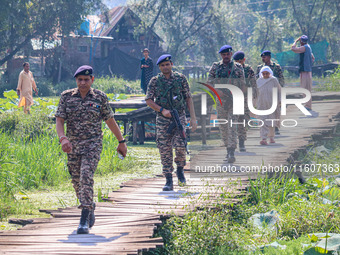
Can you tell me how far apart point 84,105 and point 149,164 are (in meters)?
6.30

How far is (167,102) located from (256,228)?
6.81 ft

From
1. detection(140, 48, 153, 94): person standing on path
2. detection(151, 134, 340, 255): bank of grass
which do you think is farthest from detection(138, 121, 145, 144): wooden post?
detection(151, 134, 340, 255): bank of grass

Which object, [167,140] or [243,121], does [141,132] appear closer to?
[243,121]

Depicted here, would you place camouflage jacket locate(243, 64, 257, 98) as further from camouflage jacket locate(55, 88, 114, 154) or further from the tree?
the tree

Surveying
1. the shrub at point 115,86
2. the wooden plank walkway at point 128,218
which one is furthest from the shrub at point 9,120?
the shrub at point 115,86

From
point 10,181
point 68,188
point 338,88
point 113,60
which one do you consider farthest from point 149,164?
point 113,60

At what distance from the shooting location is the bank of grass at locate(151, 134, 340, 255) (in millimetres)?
6711

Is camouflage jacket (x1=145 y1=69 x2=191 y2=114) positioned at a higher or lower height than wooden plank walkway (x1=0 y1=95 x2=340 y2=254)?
higher

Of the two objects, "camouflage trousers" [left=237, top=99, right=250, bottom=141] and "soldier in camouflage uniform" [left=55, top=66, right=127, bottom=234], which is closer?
"soldier in camouflage uniform" [left=55, top=66, right=127, bottom=234]

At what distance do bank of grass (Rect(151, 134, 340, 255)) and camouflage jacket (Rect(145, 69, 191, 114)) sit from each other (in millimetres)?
1375

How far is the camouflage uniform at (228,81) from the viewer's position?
971 centimetres

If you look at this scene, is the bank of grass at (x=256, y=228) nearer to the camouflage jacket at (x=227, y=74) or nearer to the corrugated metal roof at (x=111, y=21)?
the camouflage jacket at (x=227, y=74)

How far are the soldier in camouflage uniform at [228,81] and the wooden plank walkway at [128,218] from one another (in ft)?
1.50

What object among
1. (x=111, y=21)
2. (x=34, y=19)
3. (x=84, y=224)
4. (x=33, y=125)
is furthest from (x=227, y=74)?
(x=111, y=21)
